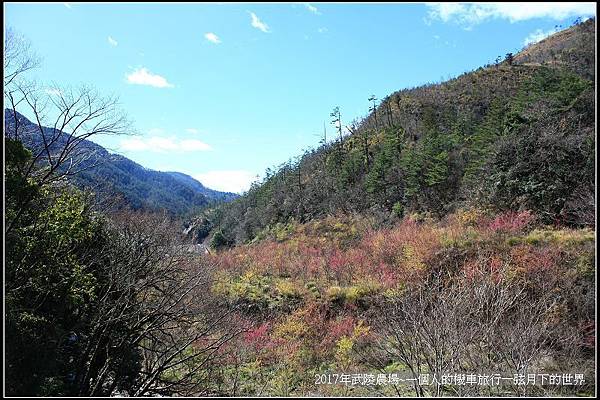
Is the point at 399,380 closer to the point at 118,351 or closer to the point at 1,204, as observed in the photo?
the point at 118,351

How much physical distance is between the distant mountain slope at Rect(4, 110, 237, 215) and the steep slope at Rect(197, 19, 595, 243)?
13.9 m

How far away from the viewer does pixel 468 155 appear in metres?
25.5

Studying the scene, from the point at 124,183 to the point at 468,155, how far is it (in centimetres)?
7223

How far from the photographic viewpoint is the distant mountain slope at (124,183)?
393 inches

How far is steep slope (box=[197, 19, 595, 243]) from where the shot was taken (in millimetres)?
17609

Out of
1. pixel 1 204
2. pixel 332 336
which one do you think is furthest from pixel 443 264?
pixel 1 204

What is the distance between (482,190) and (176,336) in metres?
16.0

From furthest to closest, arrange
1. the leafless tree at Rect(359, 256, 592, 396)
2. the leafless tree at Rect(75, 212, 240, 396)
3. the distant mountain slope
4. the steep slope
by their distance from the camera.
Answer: the steep slope < the distant mountain slope < the leafless tree at Rect(75, 212, 240, 396) < the leafless tree at Rect(359, 256, 592, 396)

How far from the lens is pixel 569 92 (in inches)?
854

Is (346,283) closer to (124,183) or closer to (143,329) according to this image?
(143,329)

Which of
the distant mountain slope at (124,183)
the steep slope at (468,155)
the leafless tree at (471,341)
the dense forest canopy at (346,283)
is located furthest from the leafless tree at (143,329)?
the steep slope at (468,155)

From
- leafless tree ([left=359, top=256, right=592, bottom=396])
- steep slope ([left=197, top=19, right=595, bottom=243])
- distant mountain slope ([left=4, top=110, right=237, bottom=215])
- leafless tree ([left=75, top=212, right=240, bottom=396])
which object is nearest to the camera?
leafless tree ([left=359, top=256, right=592, bottom=396])

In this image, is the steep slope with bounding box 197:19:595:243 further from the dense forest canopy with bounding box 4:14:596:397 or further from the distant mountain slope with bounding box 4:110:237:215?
the distant mountain slope with bounding box 4:110:237:215

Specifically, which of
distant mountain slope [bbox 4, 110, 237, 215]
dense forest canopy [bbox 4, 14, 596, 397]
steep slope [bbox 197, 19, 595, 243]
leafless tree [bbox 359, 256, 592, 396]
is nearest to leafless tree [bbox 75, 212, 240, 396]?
dense forest canopy [bbox 4, 14, 596, 397]
